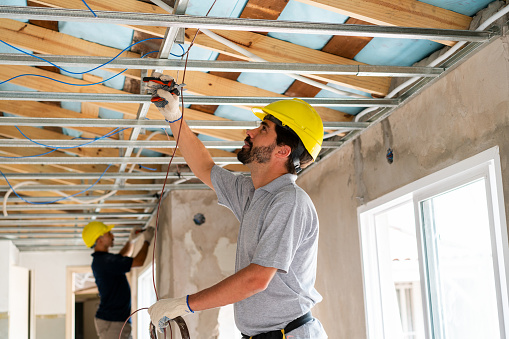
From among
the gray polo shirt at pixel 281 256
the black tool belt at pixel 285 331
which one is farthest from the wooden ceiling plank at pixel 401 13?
the black tool belt at pixel 285 331

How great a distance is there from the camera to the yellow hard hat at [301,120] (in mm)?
2162

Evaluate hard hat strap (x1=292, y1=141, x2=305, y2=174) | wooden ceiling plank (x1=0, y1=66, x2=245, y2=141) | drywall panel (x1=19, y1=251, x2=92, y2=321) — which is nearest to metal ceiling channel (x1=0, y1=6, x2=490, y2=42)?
hard hat strap (x1=292, y1=141, x2=305, y2=174)

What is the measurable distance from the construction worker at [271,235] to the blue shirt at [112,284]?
326 centimetres

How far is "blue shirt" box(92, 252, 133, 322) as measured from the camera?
208 inches

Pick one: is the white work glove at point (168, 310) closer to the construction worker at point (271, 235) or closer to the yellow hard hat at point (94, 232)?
A: the construction worker at point (271, 235)

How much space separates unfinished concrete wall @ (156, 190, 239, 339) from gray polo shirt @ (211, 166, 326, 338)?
138 inches

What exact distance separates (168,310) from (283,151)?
716mm

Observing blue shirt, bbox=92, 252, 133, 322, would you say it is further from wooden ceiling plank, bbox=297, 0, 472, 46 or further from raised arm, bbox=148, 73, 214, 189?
wooden ceiling plank, bbox=297, 0, 472, 46

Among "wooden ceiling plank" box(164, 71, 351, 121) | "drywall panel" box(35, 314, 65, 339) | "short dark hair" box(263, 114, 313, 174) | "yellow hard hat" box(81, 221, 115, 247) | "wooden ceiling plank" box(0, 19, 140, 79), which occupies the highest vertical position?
"wooden ceiling plank" box(0, 19, 140, 79)

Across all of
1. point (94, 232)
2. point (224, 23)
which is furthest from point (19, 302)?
point (224, 23)

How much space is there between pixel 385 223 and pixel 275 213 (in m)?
2.01

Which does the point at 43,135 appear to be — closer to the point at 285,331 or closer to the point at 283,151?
the point at 283,151

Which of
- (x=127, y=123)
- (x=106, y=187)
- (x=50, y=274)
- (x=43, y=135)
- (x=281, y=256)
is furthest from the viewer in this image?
(x=50, y=274)

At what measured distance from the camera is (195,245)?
549cm
